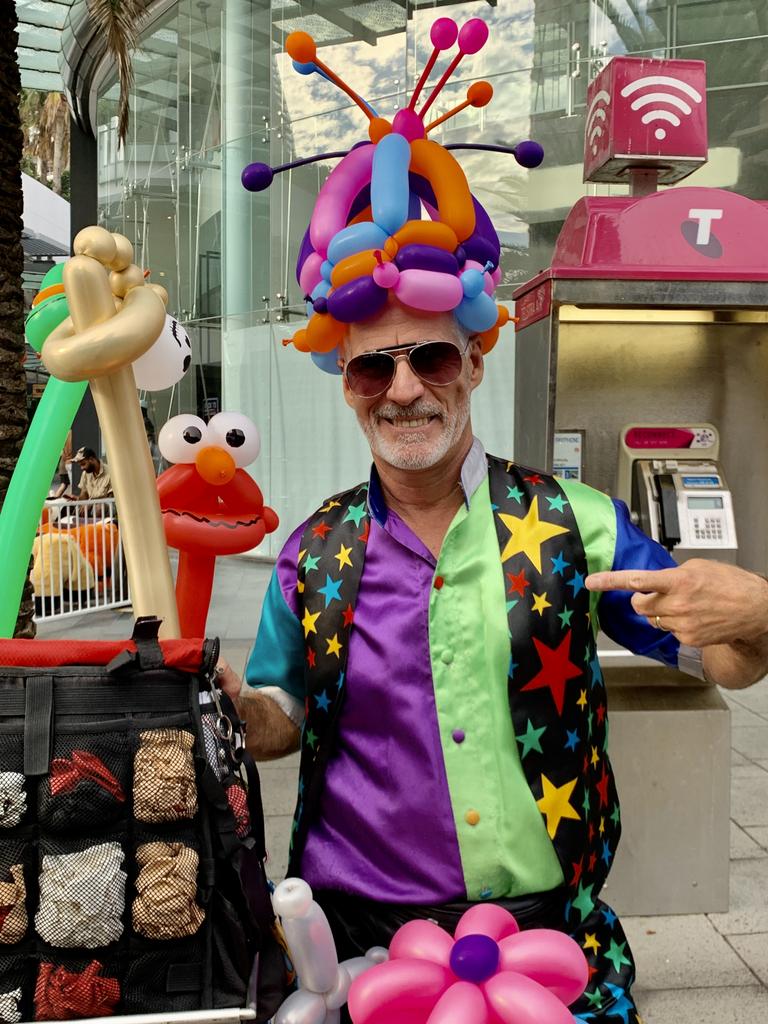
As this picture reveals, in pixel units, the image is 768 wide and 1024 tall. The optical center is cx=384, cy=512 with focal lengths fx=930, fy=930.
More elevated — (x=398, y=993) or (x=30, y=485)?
(x=30, y=485)

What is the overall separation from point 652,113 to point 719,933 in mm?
3113

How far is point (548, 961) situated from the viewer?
134 cm

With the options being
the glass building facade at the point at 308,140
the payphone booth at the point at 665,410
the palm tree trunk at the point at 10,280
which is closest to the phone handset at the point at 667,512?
the payphone booth at the point at 665,410

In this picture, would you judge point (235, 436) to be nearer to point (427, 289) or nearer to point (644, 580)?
point (427, 289)

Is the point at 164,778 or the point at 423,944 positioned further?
the point at 423,944

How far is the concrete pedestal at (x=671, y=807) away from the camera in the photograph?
3.47 metres

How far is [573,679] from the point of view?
5.61ft

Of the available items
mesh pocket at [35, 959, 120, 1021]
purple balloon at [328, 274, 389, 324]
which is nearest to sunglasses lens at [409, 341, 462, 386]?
purple balloon at [328, 274, 389, 324]

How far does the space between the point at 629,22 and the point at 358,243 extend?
10068 mm

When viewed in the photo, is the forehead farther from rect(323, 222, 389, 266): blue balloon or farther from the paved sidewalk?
the paved sidewalk

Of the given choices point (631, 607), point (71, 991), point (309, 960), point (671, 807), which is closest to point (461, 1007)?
point (309, 960)

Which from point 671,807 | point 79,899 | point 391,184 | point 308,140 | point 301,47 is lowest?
point 671,807

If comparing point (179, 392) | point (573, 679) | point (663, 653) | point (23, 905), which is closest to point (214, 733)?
point (23, 905)

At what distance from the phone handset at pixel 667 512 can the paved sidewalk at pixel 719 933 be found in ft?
4.53
